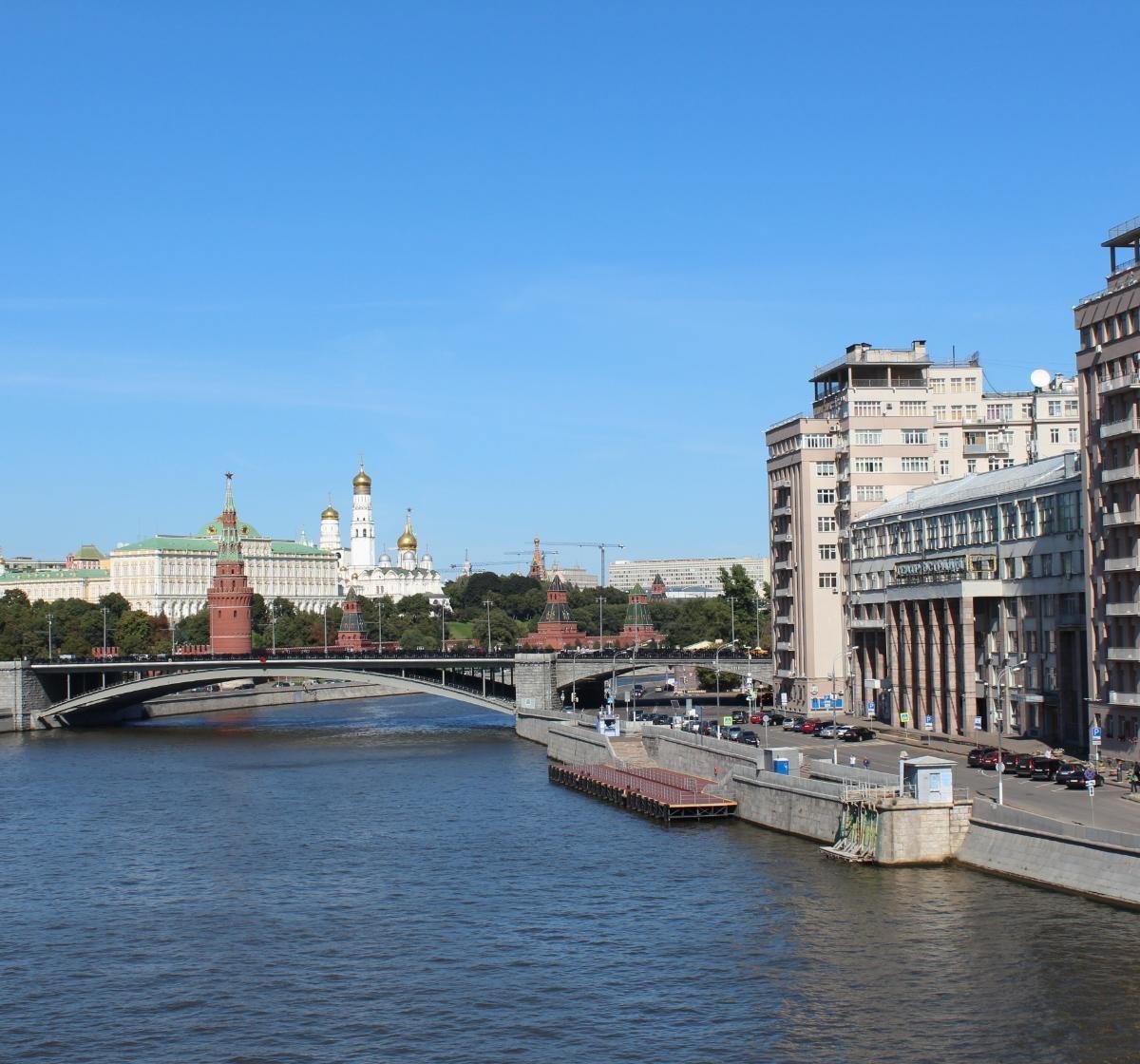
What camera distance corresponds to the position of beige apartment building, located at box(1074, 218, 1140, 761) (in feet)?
227

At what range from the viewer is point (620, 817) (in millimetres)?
80438

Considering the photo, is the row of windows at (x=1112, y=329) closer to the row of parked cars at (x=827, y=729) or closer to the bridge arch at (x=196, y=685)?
the row of parked cars at (x=827, y=729)

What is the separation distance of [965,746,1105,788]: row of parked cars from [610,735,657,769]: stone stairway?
26.2m

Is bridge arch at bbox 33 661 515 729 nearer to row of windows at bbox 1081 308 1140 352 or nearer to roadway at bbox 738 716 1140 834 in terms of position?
roadway at bbox 738 716 1140 834

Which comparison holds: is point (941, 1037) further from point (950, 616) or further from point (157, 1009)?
point (950, 616)

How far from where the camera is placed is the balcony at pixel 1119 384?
68438 mm

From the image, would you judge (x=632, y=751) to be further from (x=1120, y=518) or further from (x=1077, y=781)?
(x=1120, y=518)

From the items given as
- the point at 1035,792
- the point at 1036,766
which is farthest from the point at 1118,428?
the point at 1035,792

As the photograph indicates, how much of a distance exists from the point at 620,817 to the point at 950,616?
2349 centimetres

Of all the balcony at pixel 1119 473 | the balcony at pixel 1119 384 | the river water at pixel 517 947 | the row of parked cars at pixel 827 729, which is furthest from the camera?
the row of parked cars at pixel 827 729

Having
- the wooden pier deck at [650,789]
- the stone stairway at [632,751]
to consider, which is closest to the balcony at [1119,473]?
the wooden pier deck at [650,789]

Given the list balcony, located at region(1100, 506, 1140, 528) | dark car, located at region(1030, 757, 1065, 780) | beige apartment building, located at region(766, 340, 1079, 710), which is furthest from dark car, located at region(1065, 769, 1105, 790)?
beige apartment building, located at region(766, 340, 1079, 710)

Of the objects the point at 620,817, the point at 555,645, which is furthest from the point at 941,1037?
the point at 555,645

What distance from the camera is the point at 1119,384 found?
69438 mm
